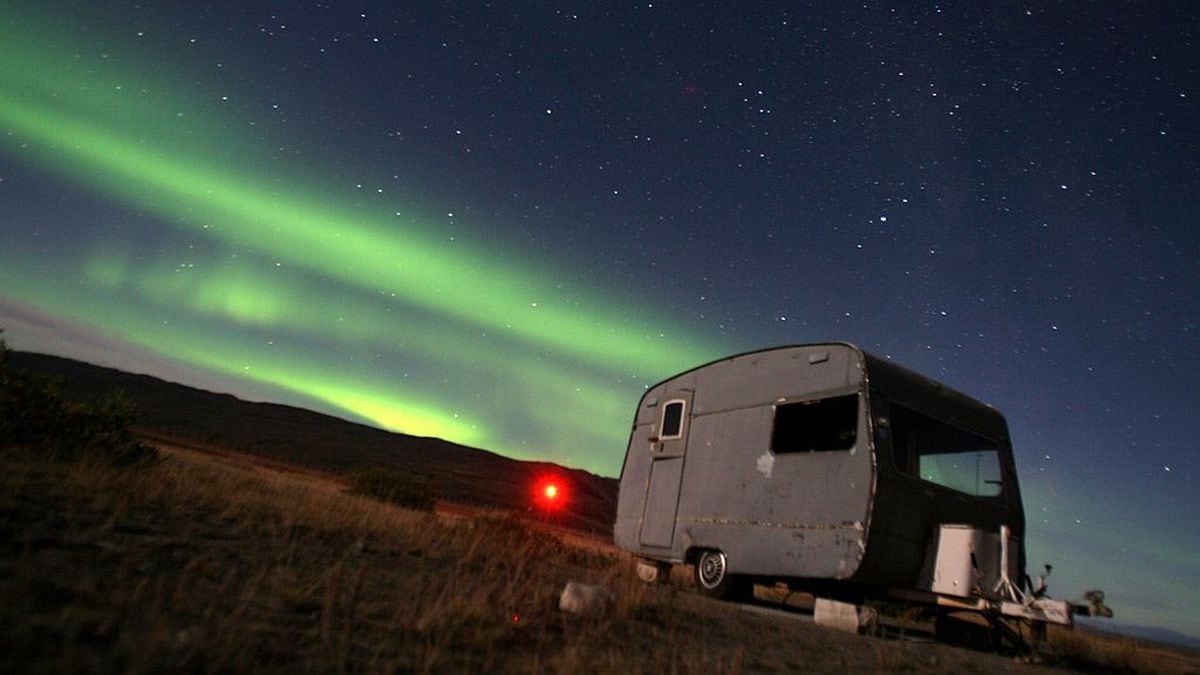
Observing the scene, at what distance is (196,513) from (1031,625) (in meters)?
8.24

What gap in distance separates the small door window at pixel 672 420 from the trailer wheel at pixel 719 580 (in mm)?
1991

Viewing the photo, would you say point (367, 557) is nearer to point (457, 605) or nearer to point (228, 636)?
point (457, 605)

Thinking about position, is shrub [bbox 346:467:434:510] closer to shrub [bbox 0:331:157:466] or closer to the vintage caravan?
shrub [bbox 0:331:157:466]

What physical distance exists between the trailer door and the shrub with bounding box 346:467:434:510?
10.7 m

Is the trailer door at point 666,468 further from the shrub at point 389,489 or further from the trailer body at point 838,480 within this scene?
the shrub at point 389,489

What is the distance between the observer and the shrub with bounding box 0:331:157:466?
890 cm

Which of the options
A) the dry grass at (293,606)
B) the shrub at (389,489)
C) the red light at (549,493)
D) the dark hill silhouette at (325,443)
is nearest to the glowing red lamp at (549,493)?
the red light at (549,493)

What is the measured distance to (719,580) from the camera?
8109 mm

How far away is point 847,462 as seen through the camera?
22.6ft

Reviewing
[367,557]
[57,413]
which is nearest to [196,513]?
[367,557]

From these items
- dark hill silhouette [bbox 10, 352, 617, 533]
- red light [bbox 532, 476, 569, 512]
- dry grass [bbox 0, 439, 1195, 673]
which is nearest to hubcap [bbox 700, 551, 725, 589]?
dry grass [bbox 0, 439, 1195, 673]

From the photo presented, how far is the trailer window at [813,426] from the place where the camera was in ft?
24.4

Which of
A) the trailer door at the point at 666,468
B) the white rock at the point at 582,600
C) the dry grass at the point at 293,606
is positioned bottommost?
the dry grass at the point at 293,606

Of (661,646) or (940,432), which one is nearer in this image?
(661,646)
